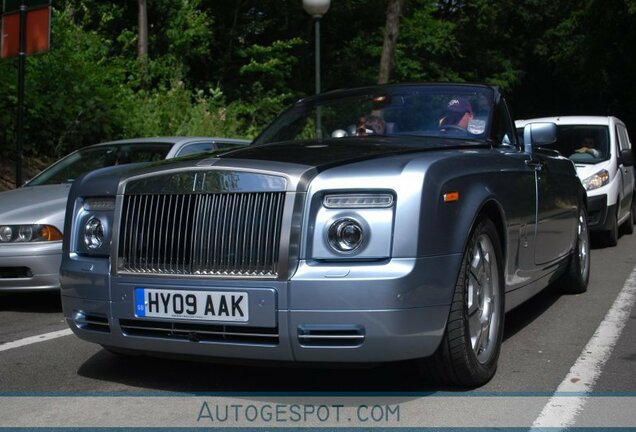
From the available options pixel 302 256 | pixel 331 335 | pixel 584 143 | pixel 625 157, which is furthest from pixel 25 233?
pixel 584 143

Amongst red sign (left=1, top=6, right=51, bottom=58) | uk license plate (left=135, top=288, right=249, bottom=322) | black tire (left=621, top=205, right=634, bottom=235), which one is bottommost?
black tire (left=621, top=205, right=634, bottom=235)

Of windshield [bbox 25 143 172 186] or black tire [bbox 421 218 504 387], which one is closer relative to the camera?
black tire [bbox 421 218 504 387]

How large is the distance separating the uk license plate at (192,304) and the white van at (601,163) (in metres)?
7.91

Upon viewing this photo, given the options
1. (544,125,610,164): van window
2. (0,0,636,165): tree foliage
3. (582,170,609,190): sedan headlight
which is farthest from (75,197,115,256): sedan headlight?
(0,0,636,165): tree foliage

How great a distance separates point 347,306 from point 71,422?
4.37 ft

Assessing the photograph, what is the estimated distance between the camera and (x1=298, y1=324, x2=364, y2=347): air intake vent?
4.01m

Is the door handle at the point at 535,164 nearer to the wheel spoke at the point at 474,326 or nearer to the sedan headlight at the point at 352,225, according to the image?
the wheel spoke at the point at 474,326

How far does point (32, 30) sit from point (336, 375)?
7866 millimetres

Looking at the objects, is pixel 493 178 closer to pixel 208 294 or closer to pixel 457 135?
pixel 457 135

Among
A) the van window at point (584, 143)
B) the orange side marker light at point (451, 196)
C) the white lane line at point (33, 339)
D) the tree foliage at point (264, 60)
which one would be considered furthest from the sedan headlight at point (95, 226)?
the tree foliage at point (264, 60)

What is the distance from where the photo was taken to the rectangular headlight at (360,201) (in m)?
4.08

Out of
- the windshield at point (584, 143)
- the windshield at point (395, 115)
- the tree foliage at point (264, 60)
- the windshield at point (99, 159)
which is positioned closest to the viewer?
the windshield at point (395, 115)

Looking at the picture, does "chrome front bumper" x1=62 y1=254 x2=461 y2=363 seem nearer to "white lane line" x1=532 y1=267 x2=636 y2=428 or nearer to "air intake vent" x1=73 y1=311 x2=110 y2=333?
"air intake vent" x1=73 y1=311 x2=110 y2=333

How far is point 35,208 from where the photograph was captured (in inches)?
279
